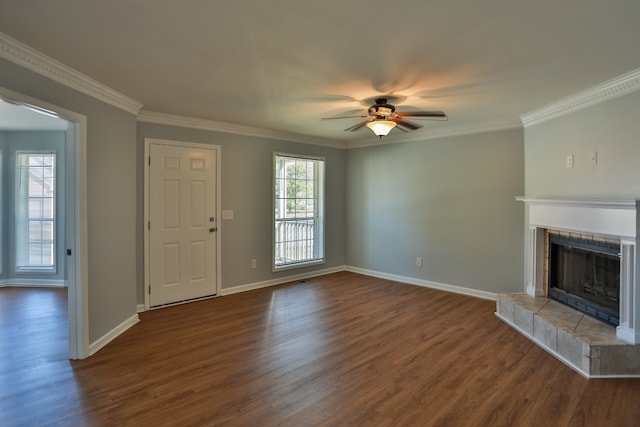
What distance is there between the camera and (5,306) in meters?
4.45

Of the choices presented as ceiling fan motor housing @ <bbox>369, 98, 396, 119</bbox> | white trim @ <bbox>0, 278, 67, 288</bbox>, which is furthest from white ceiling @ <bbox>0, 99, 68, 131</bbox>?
ceiling fan motor housing @ <bbox>369, 98, 396, 119</bbox>

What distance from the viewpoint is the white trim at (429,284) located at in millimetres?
4805

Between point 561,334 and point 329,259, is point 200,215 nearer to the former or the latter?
point 329,259

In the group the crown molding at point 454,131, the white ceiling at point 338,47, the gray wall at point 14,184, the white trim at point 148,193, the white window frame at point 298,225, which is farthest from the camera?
the white window frame at point 298,225

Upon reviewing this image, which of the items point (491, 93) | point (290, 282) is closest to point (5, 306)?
point (290, 282)

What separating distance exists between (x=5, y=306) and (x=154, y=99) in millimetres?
3441

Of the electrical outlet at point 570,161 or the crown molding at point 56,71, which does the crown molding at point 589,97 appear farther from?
the crown molding at point 56,71

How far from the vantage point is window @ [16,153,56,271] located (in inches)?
220

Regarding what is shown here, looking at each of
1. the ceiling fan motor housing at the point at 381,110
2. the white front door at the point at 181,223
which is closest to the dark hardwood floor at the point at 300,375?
the white front door at the point at 181,223

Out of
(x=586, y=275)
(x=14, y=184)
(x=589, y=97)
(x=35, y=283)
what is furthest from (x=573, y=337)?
(x=14, y=184)

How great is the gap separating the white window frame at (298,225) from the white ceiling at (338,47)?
2180 mm

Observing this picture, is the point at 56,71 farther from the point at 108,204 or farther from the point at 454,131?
the point at 454,131

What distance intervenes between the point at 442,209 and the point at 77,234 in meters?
4.55

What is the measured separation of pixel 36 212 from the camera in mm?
5633
